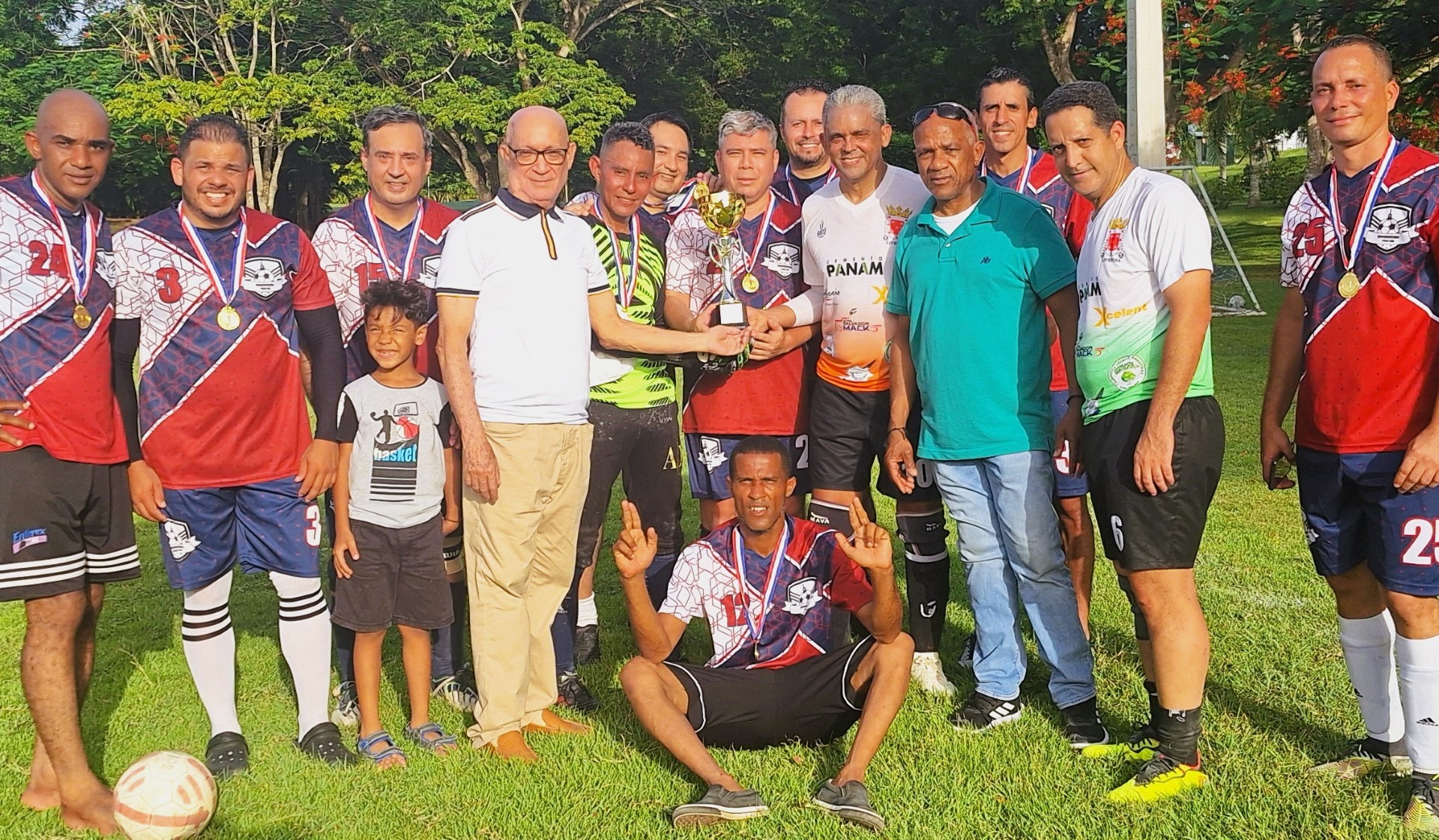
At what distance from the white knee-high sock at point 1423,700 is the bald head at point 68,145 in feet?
16.1

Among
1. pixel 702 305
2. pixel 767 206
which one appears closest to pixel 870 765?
pixel 702 305

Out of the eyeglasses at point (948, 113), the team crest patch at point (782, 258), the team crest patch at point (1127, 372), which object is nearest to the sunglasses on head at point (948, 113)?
the eyeglasses at point (948, 113)

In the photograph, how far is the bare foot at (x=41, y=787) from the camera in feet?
14.5

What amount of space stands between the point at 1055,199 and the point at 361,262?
124 inches

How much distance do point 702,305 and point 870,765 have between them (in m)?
2.30

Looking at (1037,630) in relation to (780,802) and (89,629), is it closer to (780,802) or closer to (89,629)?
(780,802)

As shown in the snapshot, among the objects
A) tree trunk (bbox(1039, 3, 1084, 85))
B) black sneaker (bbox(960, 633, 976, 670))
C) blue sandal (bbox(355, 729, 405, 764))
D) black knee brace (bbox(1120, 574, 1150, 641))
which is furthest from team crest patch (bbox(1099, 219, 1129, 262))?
tree trunk (bbox(1039, 3, 1084, 85))

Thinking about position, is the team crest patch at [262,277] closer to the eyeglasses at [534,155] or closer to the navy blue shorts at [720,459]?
the eyeglasses at [534,155]

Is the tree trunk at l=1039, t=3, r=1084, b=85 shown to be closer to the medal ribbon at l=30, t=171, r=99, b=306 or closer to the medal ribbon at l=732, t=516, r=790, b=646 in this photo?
the medal ribbon at l=732, t=516, r=790, b=646

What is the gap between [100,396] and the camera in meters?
4.33

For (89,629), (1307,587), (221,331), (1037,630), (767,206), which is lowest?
(1307,587)

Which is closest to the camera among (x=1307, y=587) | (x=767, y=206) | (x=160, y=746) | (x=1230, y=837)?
(x=1230, y=837)

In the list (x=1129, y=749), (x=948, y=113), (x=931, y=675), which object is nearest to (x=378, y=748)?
(x=931, y=675)

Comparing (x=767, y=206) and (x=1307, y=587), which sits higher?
(x=767, y=206)
